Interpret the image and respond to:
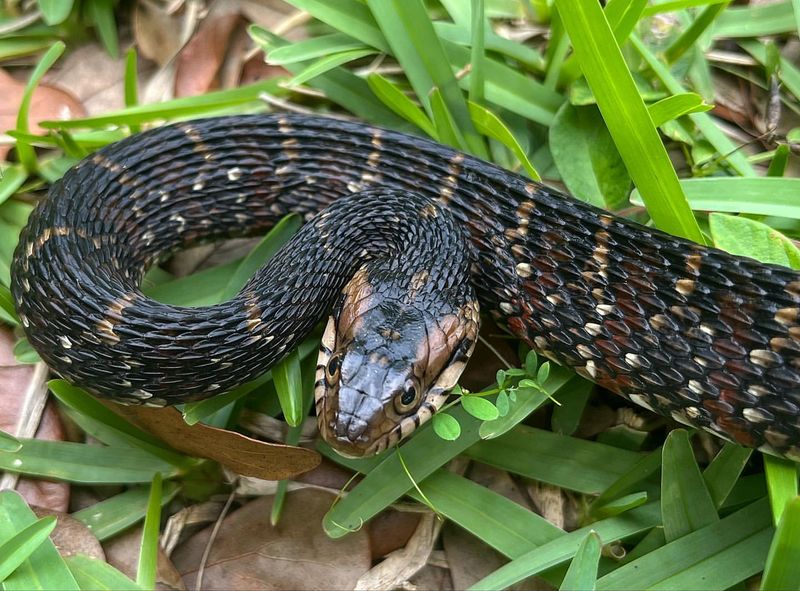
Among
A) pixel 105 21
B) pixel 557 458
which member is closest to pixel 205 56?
pixel 105 21

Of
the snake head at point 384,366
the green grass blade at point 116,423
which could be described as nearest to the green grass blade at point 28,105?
the green grass blade at point 116,423

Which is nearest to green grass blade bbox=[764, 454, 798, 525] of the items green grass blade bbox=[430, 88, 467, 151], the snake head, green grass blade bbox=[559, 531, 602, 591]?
green grass blade bbox=[559, 531, 602, 591]

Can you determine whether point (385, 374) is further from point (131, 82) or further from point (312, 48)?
point (131, 82)

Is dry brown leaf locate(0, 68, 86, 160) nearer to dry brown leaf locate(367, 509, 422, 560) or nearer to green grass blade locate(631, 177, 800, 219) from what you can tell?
dry brown leaf locate(367, 509, 422, 560)

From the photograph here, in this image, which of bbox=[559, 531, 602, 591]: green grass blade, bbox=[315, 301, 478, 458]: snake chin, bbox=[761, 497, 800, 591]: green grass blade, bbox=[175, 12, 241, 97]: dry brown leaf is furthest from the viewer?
bbox=[175, 12, 241, 97]: dry brown leaf

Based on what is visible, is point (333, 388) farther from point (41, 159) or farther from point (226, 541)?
point (41, 159)

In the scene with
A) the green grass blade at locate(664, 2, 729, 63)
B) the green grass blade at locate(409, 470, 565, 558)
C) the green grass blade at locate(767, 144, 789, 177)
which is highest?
the green grass blade at locate(664, 2, 729, 63)

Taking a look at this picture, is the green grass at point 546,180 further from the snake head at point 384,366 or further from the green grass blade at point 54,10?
the snake head at point 384,366
